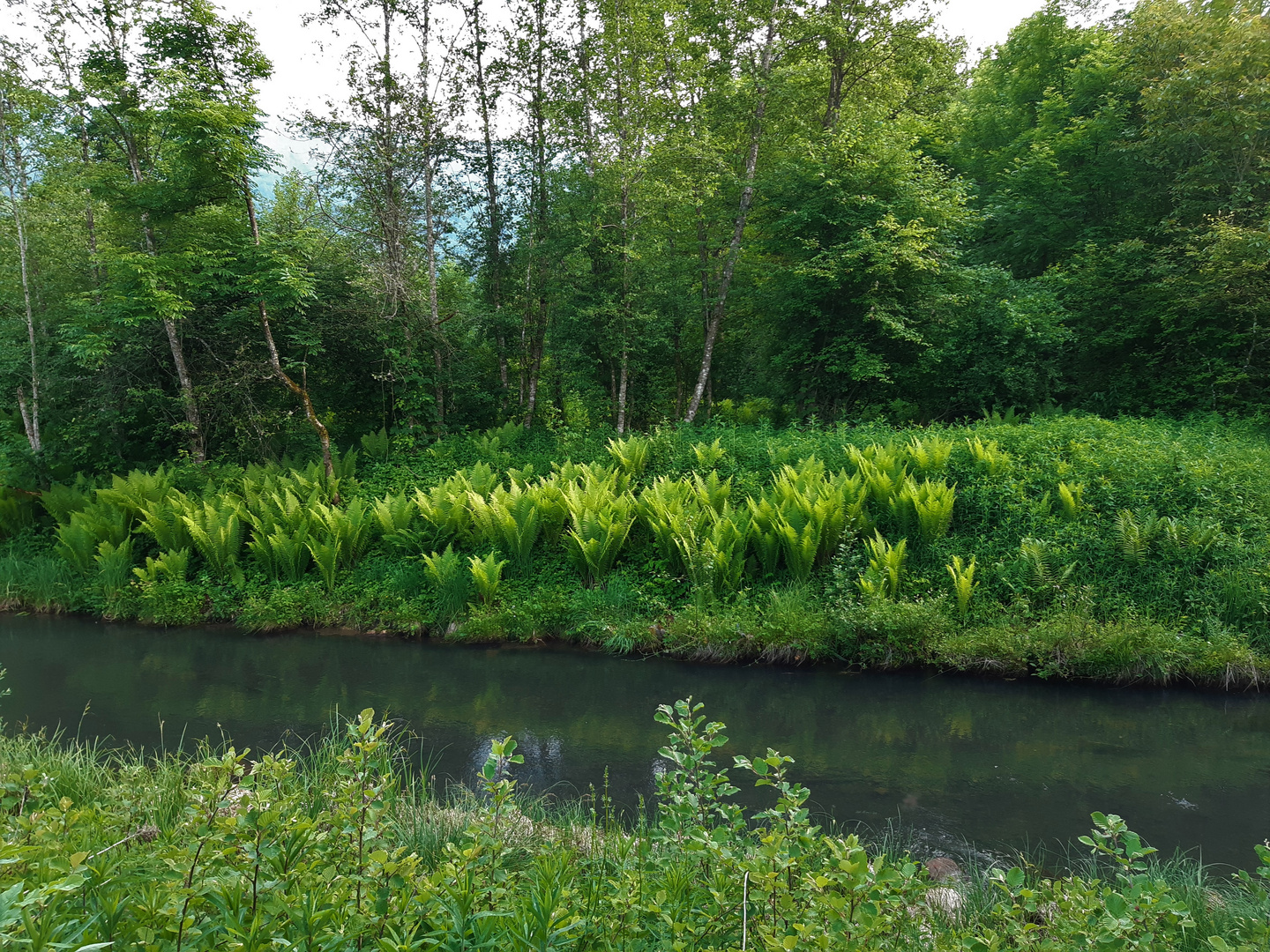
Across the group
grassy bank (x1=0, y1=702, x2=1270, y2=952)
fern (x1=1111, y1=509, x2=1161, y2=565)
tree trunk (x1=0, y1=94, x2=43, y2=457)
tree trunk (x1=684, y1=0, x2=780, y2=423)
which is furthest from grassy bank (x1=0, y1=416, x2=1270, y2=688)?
grassy bank (x1=0, y1=702, x2=1270, y2=952)

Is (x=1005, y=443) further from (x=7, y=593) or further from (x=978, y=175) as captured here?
(x=7, y=593)

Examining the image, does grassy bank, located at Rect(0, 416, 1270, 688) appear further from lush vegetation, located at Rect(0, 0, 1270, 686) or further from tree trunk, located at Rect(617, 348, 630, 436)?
tree trunk, located at Rect(617, 348, 630, 436)

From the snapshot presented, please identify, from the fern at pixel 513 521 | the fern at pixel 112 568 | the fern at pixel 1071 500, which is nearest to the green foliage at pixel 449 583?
the fern at pixel 513 521

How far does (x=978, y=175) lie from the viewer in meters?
16.7

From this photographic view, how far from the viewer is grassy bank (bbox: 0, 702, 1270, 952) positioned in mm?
1653

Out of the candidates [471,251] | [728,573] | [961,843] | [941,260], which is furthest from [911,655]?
[471,251]

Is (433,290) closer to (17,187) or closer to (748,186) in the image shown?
(748,186)

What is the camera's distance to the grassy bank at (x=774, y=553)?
610 centimetres

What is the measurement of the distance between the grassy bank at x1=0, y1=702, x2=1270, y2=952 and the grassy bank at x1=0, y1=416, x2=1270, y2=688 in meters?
3.59

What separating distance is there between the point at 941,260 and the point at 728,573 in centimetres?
761

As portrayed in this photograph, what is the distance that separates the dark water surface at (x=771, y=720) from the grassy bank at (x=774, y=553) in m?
0.37

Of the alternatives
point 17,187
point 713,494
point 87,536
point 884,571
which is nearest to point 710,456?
point 713,494

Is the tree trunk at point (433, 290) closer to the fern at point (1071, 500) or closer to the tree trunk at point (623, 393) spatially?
the tree trunk at point (623, 393)

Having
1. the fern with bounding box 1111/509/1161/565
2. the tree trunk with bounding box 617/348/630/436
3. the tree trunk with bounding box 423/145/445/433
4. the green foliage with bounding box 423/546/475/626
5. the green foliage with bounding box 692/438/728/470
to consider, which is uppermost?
the tree trunk with bounding box 423/145/445/433
